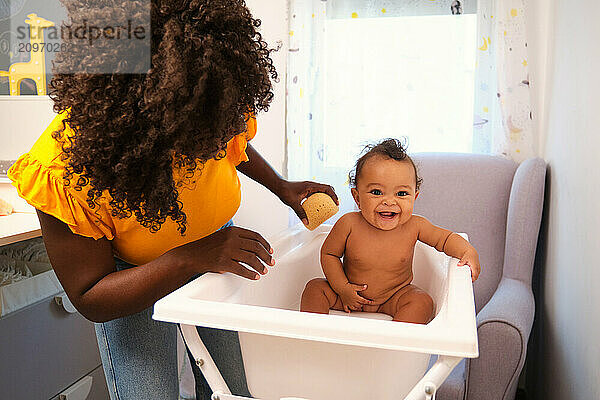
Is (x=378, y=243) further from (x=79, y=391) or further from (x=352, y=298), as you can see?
(x=79, y=391)

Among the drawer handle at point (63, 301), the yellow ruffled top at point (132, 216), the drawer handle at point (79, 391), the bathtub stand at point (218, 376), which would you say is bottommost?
the drawer handle at point (79, 391)

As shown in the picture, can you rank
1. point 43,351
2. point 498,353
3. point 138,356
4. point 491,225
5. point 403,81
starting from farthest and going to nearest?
point 403,81 < point 491,225 < point 43,351 < point 498,353 < point 138,356

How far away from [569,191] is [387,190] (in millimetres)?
646

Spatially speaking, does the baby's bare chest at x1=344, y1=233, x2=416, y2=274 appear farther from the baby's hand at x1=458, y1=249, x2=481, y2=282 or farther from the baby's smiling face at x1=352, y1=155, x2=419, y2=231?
the baby's hand at x1=458, y1=249, x2=481, y2=282

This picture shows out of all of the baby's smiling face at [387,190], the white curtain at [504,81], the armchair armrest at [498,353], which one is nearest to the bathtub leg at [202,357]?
the baby's smiling face at [387,190]

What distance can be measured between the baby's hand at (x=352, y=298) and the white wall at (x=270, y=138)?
105cm

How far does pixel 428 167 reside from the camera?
79.2 inches

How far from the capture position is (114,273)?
0.90m

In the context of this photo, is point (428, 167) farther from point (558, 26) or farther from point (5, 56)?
point (5, 56)

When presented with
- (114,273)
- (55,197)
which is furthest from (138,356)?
(55,197)

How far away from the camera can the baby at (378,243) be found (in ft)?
4.08

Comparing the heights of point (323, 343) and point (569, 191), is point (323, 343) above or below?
below

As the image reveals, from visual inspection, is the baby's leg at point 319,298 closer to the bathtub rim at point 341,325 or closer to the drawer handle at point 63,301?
the bathtub rim at point 341,325

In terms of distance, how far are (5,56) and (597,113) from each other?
1.90 meters
